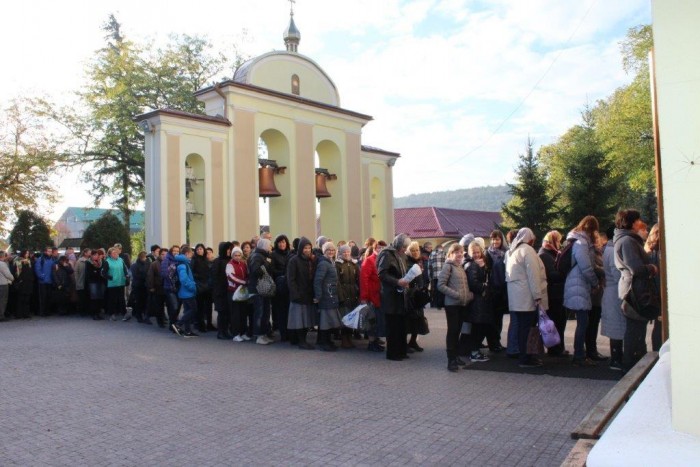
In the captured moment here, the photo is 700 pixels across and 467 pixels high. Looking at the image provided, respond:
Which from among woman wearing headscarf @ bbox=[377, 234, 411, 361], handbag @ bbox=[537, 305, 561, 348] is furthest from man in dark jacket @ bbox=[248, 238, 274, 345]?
handbag @ bbox=[537, 305, 561, 348]

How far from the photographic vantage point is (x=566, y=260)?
27.4ft

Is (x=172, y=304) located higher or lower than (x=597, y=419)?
lower

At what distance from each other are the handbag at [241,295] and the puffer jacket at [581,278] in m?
5.82

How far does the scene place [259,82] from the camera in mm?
22422

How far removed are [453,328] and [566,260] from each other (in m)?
1.88

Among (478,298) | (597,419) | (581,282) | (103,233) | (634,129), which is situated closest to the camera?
(597,419)

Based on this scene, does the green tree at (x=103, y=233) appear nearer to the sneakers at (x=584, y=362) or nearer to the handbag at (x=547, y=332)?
the handbag at (x=547, y=332)

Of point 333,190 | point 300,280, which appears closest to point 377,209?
point 333,190

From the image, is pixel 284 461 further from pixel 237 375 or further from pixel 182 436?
pixel 237 375

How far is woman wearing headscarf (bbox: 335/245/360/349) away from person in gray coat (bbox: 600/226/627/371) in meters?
4.43

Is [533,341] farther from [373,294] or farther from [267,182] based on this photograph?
[267,182]

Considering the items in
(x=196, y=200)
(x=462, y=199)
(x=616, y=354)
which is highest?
(x=462, y=199)

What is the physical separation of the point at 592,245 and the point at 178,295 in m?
7.91

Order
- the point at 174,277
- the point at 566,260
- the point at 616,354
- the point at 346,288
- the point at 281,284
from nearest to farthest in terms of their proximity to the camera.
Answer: the point at 616,354 → the point at 566,260 → the point at 346,288 → the point at 281,284 → the point at 174,277
